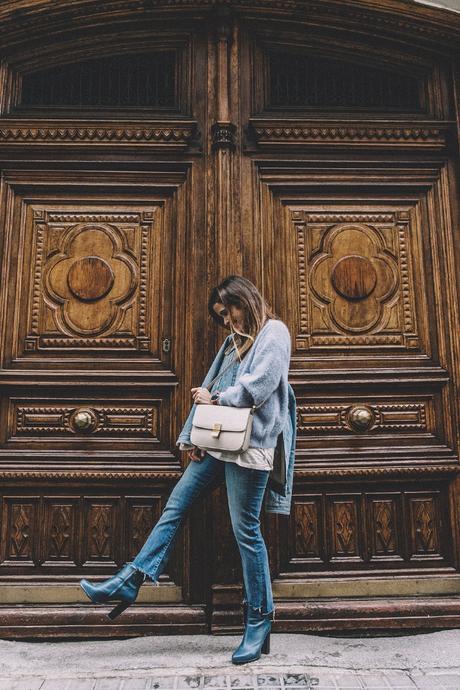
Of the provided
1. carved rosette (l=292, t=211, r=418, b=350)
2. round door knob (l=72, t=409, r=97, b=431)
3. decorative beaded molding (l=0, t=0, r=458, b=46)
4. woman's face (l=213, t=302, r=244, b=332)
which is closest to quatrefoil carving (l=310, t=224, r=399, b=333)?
carved rosette (l=292, t=211, r=418, b=350)

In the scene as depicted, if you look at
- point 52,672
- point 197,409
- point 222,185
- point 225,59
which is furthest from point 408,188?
point 52,672

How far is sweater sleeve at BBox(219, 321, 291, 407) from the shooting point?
2.48 metres

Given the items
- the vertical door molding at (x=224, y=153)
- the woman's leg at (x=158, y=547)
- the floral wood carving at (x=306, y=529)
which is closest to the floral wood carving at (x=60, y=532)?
the woman's leg at (x=158, y=547)

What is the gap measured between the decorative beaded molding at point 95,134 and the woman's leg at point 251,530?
2094 millimetres

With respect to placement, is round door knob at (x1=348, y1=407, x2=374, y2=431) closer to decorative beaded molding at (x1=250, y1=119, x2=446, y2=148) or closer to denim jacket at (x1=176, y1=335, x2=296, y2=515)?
denim jacket at (x1=176, y1=335, x2=296, y2=515)

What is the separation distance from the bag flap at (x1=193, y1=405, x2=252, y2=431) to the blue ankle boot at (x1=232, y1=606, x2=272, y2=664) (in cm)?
86

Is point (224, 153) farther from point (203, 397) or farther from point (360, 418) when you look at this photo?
point (360, 418)

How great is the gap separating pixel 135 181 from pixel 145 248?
0.43m

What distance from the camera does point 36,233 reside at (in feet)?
11.4

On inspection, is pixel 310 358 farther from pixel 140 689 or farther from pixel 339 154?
pixel 140 689

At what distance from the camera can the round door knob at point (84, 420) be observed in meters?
3.24

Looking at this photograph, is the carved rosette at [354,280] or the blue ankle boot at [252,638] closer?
the blue ankle boot at [252,638]

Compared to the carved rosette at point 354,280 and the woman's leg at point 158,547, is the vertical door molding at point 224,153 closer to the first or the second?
the carved rosette at point 354,280

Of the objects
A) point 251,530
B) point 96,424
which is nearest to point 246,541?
point 251,530
